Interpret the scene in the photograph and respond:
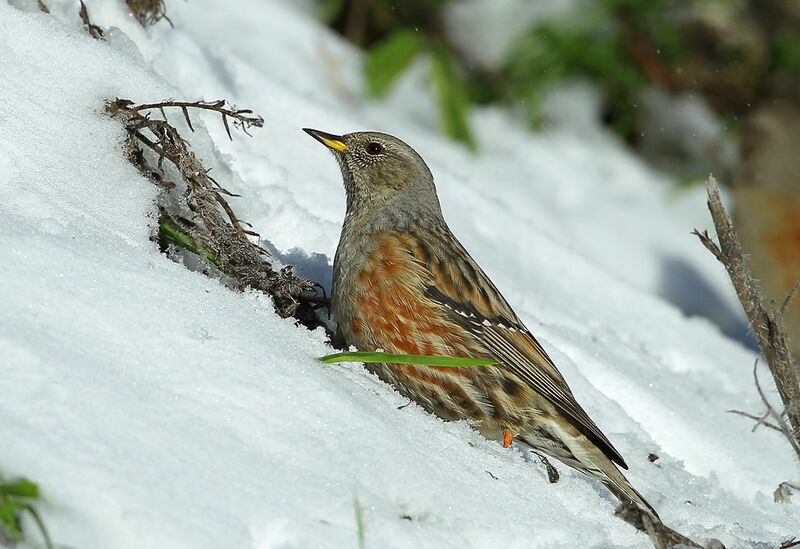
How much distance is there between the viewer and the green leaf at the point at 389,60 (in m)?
8.11

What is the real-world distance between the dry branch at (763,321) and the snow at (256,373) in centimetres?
52

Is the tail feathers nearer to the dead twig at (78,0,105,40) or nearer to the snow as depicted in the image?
the snow

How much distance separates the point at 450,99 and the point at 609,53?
62.0 inches

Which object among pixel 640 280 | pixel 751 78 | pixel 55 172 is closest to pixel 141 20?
pixel 55 172

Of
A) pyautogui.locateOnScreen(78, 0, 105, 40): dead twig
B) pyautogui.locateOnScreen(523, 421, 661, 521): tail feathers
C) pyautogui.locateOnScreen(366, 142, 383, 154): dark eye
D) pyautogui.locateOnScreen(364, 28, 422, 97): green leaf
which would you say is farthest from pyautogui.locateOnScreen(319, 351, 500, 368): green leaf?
pyautogui.locateOnScreen(364, 28, 422, 97): green leaf

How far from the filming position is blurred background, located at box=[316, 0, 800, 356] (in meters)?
8.30

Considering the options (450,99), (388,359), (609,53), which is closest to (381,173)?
(388,359)

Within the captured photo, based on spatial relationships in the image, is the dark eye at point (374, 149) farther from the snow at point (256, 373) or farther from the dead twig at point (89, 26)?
the dead twig at point (89, 26)

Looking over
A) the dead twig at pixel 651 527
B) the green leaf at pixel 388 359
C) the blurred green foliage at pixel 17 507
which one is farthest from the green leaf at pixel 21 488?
the dead twig at pixel 651 527

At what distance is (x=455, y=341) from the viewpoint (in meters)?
3.84

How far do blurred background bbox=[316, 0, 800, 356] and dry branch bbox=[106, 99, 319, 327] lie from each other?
4.61 meters

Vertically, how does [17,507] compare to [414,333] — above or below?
below

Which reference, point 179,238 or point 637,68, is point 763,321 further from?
point 637,68

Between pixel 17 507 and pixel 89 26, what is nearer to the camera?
pixel 17 507
